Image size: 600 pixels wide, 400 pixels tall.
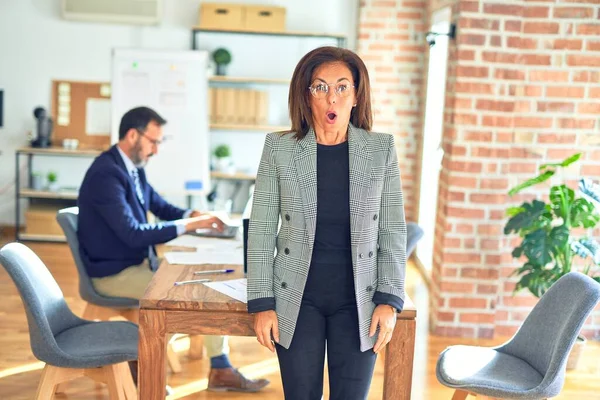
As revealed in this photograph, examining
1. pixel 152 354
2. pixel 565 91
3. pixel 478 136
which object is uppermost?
pixel 565 91

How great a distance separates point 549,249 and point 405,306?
1.92 metres

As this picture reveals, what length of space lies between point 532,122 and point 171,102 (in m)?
3.10

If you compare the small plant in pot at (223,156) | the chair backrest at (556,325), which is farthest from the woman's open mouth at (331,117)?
the small plant in pot at (223,156)

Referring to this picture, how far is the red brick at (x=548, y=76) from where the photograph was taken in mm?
4543

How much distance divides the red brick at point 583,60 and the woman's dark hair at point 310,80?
258cm

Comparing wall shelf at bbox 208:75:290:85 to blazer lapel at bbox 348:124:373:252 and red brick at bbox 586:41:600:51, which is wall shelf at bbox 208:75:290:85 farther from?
blazer lapel at bbox 348:124:373:252

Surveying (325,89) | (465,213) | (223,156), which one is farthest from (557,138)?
(223,156)

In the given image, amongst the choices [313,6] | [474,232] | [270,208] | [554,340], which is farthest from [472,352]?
[313,6]

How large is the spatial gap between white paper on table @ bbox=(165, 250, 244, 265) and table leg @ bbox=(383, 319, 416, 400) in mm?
821

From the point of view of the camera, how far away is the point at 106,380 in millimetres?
3006

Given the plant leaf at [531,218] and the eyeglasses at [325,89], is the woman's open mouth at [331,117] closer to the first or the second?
the eyeglasses at [325,89]

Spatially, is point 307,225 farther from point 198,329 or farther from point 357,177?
point 198,329

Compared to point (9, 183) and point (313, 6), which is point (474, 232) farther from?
point (9, 183)

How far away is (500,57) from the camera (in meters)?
4.50
